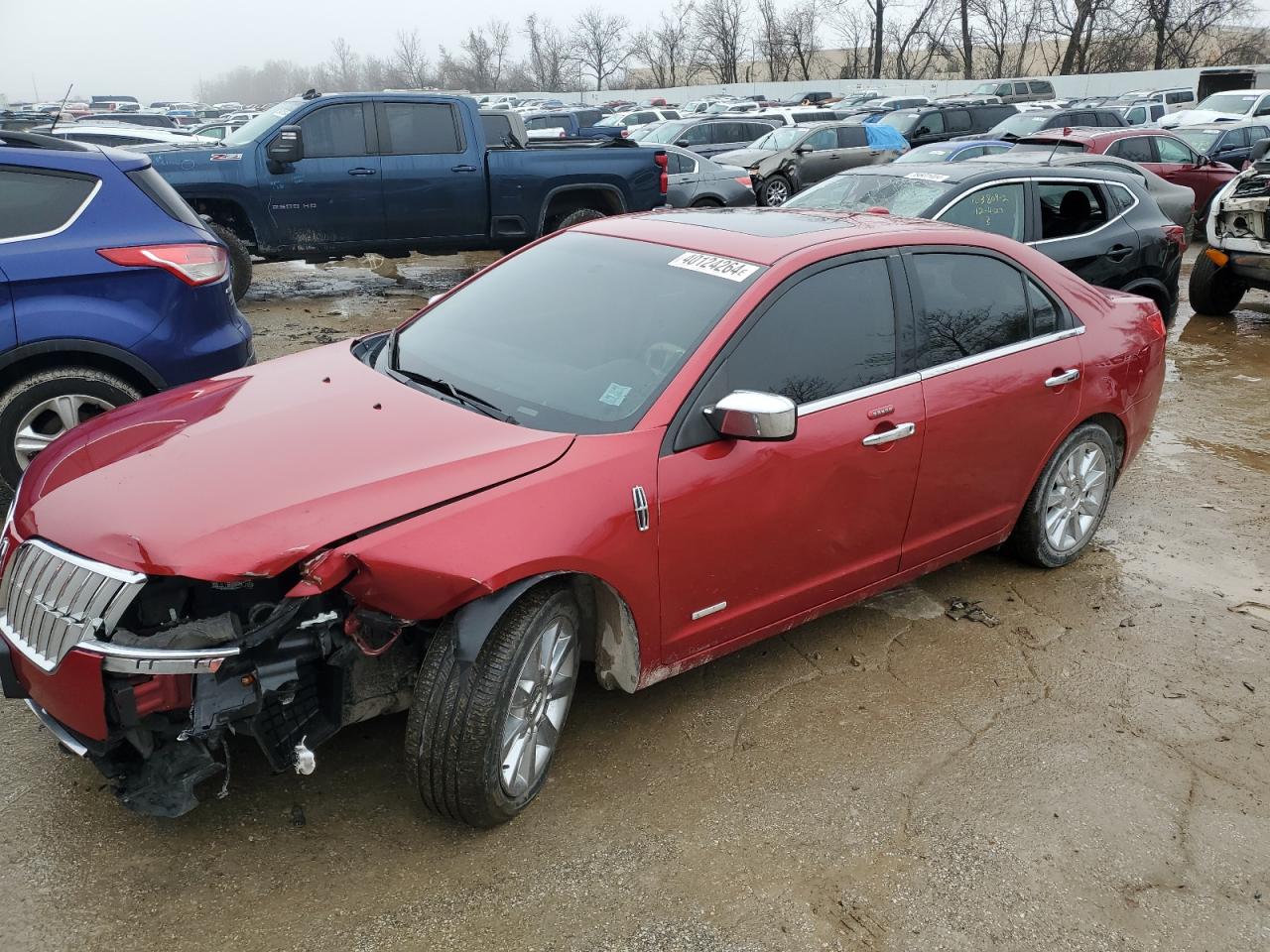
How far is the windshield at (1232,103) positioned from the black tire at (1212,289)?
1768 centimetres

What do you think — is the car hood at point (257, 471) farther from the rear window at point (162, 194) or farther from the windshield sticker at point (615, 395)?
the rear window at point (162, 194)

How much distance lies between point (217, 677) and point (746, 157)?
17686mm

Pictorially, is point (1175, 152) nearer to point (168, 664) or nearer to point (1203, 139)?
point (1203, 139)

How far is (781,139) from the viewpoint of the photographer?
19.8m

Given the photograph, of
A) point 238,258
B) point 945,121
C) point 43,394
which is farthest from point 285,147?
point 945,121

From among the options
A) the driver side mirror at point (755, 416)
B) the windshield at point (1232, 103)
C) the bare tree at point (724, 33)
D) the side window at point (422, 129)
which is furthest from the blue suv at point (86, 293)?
the bare tree at point (724, 33)

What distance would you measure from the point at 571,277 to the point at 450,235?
7668 mm

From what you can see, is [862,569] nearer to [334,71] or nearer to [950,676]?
[950,676]

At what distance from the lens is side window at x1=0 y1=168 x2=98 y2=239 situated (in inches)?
191

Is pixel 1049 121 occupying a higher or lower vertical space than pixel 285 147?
lower

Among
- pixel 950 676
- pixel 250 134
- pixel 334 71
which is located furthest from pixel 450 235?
pixel 334 71

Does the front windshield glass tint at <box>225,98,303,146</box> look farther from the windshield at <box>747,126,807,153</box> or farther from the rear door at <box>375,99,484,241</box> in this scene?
the windshield at <box>747,126,807,153</box>

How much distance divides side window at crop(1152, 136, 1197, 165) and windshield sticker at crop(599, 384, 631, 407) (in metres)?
14.9

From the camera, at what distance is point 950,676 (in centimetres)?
398
